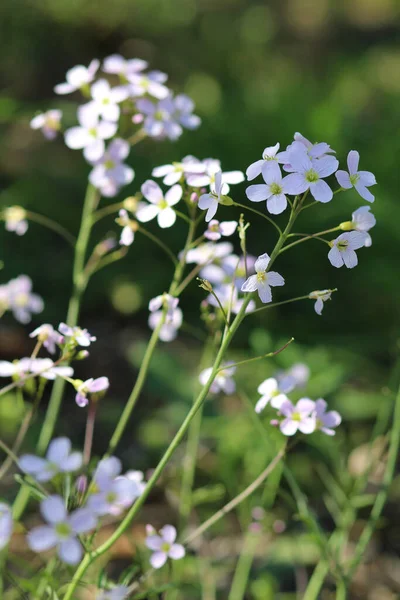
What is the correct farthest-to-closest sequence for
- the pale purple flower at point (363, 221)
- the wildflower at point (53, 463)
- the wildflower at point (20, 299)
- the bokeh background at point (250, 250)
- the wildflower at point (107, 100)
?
the bokeh background at point (250, 250) < the wildflower at point (20, 299) < the wildflower at point (107, 100) < the pale purple flower at point (363, 221) < the wildflower at point (53, 463)

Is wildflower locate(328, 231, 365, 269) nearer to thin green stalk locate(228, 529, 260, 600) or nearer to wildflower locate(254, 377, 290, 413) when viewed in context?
wildflower locate(254, 377, 290, 413)

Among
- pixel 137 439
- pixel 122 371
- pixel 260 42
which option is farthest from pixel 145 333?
pixel 260 42

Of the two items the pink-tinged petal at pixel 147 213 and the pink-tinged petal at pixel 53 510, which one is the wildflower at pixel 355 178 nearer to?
the pink-tinged petal at pixel 147 213

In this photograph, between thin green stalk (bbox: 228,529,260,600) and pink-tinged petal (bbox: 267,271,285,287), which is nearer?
pink-tinged petal (bbox: 267,271,285,287)

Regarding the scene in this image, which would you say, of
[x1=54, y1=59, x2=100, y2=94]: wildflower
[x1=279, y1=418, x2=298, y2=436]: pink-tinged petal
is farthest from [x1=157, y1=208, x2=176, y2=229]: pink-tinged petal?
[x1=54, y1=59, x2=100, y2=94]: wildflower

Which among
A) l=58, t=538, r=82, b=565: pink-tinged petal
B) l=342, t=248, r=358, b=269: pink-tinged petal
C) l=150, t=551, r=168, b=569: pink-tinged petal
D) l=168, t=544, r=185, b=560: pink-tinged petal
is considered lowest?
l=150, t=551, r=168, b=569: pink-tinged petal

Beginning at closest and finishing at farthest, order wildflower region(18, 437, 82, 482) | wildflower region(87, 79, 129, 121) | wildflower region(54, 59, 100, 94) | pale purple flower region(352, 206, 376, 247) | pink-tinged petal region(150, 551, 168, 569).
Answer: wildflower region(18, 437, 82, 482) → pale purple flower region(352, 206, 376, 247) → pink-tinged petal region(150, 551, 168, 569) → wildflower region(87, 79, 129, 121) → wildflower region(54, 59, 100, 94)

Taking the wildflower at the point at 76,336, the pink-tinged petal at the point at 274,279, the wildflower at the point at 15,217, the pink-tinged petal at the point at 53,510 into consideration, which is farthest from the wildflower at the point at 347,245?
the wildflower at the point at 15,217
